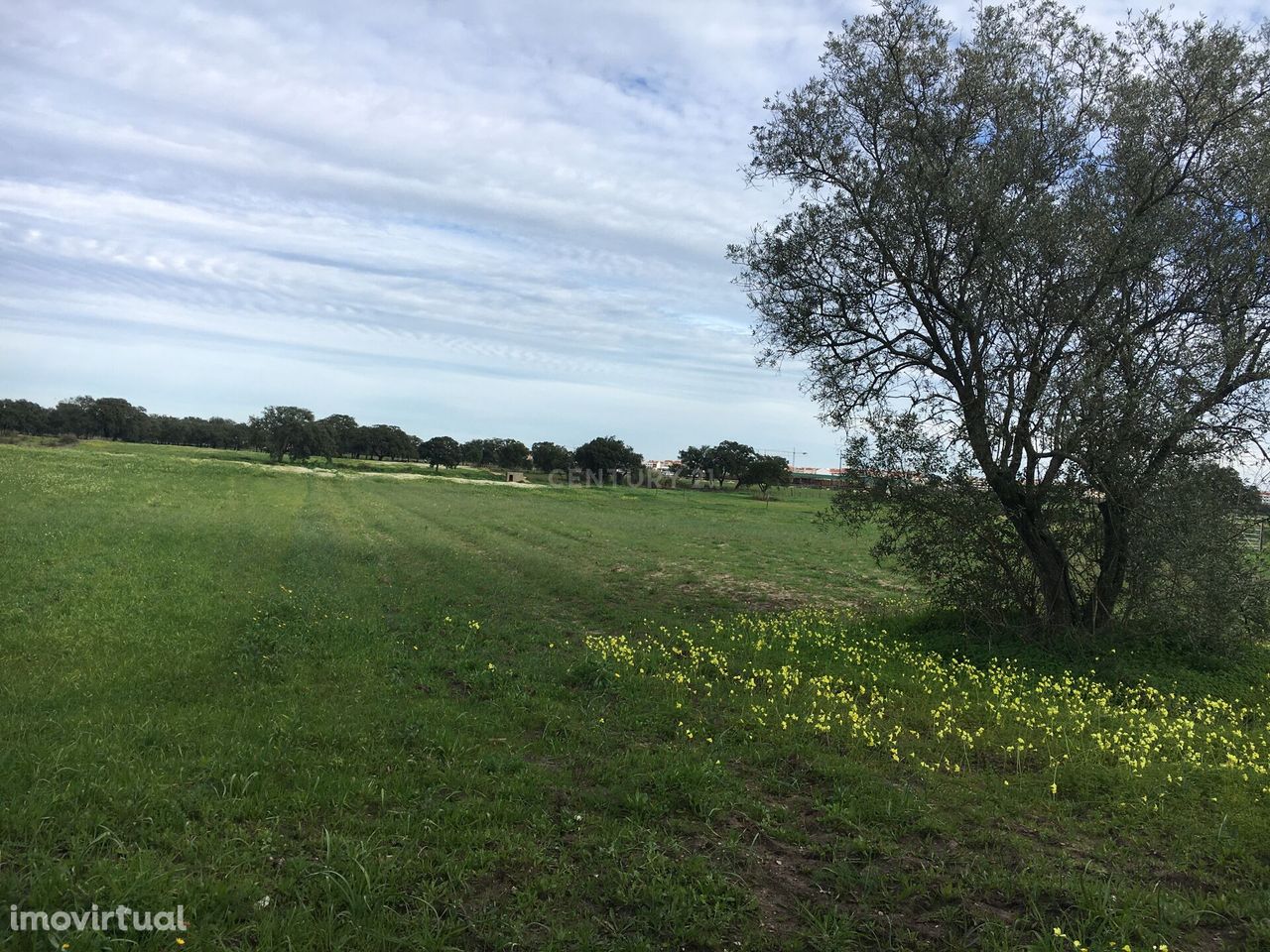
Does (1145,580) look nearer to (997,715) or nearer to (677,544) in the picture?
(997,715)

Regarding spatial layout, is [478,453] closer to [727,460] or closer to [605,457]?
[605,457]

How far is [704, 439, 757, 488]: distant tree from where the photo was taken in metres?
120

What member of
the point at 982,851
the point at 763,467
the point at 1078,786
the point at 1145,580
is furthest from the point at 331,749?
the point at 763,467

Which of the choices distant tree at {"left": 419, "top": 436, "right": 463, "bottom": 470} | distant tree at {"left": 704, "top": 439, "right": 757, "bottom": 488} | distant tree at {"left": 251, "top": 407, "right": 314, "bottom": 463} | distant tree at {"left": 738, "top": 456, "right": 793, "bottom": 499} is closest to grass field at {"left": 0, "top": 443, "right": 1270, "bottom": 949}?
distant tree at {"left": 738, "top": 456, "right": 793, "bottom": 499}

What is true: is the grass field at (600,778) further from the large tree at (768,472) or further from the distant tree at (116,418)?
the distant tree at (116,418)

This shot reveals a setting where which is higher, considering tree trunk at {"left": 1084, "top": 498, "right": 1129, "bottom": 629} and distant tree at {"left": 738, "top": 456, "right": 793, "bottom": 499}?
distant tree at {"left": 738, "top": 456, "right": 793, "bottom": 499}

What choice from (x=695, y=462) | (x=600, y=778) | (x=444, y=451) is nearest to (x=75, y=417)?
(x=444, y=451)

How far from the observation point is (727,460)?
12462 centimetres

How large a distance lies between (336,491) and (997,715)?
5443cm

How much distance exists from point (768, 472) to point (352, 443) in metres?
107

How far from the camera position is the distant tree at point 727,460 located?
120m

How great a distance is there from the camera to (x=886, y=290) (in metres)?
14.2

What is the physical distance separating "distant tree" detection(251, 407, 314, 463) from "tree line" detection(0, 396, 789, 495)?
0.57 feet

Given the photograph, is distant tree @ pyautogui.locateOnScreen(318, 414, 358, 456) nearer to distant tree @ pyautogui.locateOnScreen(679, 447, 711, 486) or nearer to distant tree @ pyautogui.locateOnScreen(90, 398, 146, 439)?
distant tree @ pyautogui.locateOnScreen(90, 398, 146, 439)
